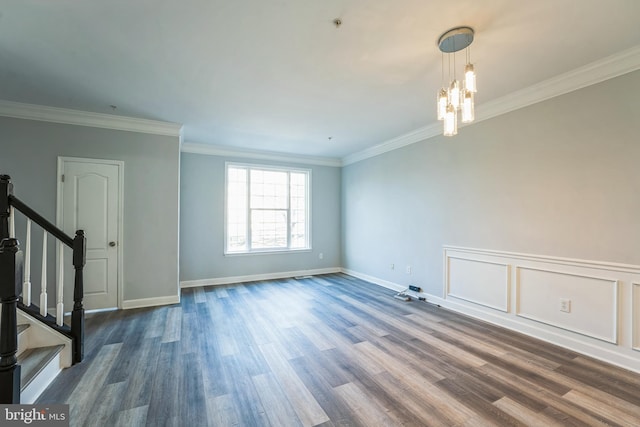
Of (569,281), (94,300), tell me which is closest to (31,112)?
(94,300)

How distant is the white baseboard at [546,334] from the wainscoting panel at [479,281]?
0.11m

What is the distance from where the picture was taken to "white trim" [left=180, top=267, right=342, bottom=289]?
513 centimetres

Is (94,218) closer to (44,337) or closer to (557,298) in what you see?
(44,337)

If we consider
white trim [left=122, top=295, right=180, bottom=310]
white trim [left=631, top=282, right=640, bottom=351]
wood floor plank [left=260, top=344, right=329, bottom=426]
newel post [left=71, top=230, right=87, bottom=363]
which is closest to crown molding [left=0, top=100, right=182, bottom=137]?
newel post [left=71, top=230, right=87, bottom=363]

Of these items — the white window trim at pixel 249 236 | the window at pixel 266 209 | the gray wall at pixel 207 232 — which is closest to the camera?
the gray wall at pixel 207 232

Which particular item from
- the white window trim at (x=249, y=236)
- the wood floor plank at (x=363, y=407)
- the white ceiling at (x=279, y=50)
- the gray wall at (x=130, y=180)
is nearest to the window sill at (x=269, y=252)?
the white window trim at (x=249, y=236)

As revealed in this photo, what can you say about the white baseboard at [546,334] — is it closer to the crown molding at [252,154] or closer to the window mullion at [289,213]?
the window mullion at [289,213]

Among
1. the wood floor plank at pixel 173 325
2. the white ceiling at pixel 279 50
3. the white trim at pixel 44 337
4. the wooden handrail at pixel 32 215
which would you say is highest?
the white ceiling at pixel 279 50

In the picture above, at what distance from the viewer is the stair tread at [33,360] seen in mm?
1915

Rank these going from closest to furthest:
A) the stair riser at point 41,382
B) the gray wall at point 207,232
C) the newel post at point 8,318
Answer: the newel post at point 8,318 < the stair riser at point 41,382 < the gray wall at point 207,232

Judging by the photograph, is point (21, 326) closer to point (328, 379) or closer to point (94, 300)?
point (94, 300)

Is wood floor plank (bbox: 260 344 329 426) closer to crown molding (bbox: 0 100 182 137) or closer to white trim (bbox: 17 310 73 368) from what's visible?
white trim (bbox: 17 310 73 368)

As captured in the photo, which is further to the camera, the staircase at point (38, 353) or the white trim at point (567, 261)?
the white trim at point (567, 261)

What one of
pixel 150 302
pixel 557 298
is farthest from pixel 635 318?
pixel 150 302
